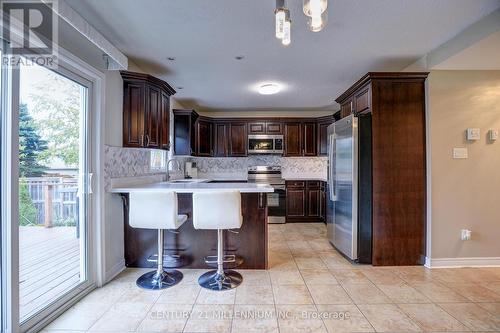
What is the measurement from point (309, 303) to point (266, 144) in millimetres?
3902

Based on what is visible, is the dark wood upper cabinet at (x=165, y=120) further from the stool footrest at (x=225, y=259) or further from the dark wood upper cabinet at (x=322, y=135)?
Answer: the dark wood upper cabinet at (x=322, y=135)

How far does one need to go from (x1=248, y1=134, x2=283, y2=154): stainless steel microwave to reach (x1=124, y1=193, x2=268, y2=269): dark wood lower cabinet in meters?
2.86

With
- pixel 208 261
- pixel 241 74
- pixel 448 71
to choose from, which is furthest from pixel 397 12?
pixel 208 261

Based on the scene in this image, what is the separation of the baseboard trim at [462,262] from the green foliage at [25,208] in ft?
13.1

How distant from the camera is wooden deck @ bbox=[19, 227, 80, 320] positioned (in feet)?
6.23

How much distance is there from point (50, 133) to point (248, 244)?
7.24 ft

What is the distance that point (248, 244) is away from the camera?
297 centimetres

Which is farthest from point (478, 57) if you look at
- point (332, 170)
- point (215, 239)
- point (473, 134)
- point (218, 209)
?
point (215, 239)

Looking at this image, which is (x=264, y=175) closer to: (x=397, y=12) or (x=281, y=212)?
(x=281, y=212)

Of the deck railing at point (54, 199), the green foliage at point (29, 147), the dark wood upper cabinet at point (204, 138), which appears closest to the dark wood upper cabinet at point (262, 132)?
the dark wood upper cabinet at point (204, 138)

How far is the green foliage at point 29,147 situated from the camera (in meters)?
1.80

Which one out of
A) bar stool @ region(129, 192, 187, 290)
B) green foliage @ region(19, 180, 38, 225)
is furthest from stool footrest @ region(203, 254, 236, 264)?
green foliage @ region(19, 180, 38, 225)

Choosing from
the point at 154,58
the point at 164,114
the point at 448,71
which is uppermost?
the point at 154,58

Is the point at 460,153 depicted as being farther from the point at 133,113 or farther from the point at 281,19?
Answer: the point at 133,113
